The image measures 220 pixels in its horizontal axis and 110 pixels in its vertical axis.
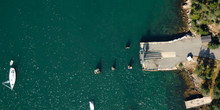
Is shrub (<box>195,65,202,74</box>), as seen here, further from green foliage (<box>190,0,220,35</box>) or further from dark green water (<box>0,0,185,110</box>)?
green foliage (<box>190,0,220,35</box>)

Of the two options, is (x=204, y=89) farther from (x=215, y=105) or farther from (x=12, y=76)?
(x=12, y=76)

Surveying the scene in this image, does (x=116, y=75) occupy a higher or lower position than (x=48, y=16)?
lower

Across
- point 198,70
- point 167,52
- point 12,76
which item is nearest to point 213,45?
point 198,70

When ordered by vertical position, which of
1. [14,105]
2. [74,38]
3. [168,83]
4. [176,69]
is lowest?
[14,105]

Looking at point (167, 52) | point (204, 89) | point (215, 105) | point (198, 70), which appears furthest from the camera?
point (167, 52)

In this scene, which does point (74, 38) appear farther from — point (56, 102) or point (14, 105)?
point (14, 105)

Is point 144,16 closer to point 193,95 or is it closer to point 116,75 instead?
point 116,75

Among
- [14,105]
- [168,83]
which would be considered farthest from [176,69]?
[14,105]
